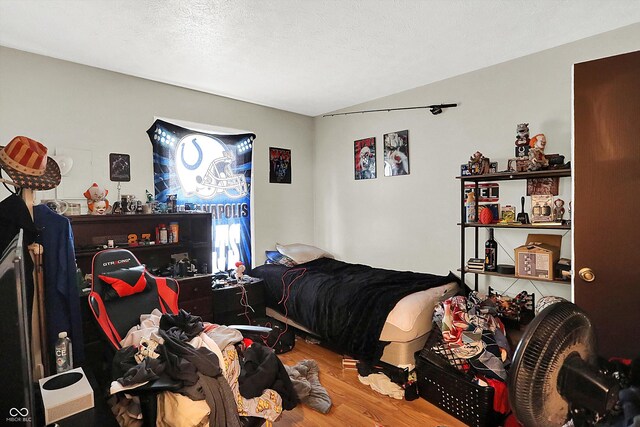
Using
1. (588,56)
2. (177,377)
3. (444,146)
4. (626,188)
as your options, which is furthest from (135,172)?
(588,56)

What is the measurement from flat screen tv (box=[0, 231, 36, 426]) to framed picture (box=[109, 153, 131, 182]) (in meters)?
2.60

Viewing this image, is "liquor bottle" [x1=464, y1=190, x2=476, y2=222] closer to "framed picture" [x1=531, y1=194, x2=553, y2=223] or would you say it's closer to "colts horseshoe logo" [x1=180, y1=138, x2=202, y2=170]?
"framed picture" [x1=531, y1=194, x2=553, y2=223]

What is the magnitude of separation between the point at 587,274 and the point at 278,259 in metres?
2.99

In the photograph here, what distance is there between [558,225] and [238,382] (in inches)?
93.5

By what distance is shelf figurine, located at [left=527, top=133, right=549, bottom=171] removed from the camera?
8.09 feet

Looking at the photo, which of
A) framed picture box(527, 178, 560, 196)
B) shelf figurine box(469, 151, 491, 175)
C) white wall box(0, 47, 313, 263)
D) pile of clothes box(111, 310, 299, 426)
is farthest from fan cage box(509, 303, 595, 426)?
white wall box(0, 47, 313, 263)

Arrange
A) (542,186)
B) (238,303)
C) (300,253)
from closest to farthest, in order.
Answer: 1. (542,186)
2. (238,303)
3. (300,253)

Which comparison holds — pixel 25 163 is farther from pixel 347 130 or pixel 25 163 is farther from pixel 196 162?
pixel 347 130

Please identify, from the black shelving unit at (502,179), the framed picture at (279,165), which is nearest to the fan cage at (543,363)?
the black shelving unit at (502,179)

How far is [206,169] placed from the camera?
371cm

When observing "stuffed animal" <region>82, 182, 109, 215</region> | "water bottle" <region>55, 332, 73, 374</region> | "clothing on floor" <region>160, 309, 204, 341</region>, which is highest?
"stuffed animal" <region>82, 182, 109, 215</region>

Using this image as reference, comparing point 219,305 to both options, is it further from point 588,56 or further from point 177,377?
point 588,56

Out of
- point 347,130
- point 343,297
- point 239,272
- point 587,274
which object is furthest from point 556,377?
point 347,130

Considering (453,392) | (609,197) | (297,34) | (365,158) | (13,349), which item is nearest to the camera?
(13,349)
